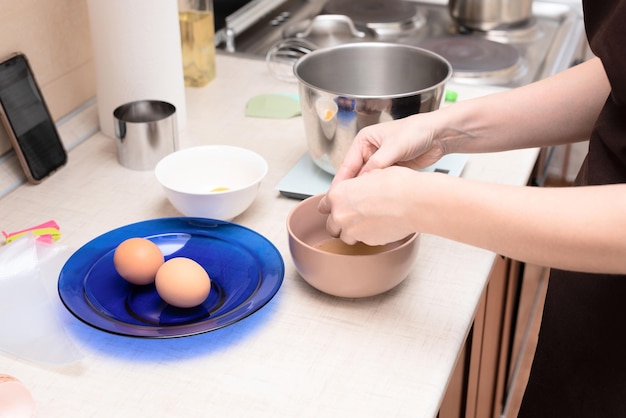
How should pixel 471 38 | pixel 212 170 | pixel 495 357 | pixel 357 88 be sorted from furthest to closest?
pixel 471 38 < pixel 495 357 < pixel 357 88 < pixel 212 170

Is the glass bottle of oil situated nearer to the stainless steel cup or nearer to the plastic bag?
the stainless steel cup

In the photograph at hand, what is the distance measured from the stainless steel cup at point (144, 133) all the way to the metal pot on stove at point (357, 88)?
0.24 meters

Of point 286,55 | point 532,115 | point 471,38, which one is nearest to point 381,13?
point 471,38

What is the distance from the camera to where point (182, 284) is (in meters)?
0.99

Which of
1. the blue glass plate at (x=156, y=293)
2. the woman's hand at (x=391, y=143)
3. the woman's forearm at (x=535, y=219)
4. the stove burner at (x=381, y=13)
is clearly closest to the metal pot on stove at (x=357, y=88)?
the woman's hand at (x=391, y=143)

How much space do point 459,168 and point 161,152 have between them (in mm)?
506

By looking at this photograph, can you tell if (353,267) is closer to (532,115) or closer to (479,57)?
(532,115)

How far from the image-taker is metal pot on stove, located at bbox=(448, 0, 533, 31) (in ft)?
6.75

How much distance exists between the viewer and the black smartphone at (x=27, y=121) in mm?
1288

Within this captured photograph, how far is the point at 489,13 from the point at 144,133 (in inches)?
44.0

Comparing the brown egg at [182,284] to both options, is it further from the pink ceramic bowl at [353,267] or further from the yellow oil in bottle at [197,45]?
the yellow oil in bottle at [197,45]

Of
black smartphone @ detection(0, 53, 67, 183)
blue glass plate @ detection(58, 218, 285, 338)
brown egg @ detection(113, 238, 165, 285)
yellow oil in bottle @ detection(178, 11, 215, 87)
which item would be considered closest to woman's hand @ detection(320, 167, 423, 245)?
blue glass plate @ detection(58, 218, 285, 338)

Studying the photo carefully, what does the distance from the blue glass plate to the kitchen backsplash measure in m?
0.36

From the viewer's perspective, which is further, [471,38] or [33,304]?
[471,38]
